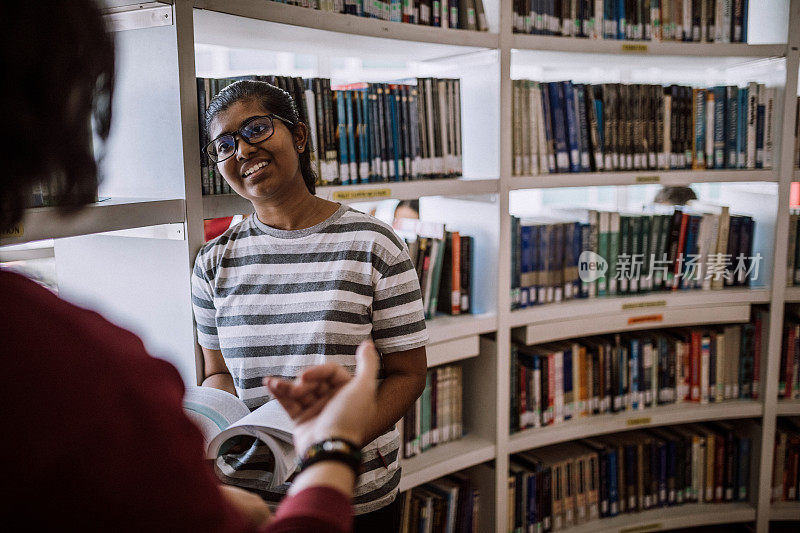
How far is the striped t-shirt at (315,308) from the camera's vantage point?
1.27 metres

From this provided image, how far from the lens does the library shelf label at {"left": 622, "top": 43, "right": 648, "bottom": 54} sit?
84.7 inches

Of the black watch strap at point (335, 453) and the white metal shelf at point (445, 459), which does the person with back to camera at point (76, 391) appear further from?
the white metal shelf at point (445, 459)

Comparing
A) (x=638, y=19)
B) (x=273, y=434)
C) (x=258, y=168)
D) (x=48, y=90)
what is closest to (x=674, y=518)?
(x=638, y=19)

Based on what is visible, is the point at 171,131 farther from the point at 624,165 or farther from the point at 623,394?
the point at 623,394

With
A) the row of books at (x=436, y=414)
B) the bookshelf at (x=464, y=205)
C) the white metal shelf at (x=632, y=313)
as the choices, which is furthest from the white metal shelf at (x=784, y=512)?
the row of books at (x=436, y=414)

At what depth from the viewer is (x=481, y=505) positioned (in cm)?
228

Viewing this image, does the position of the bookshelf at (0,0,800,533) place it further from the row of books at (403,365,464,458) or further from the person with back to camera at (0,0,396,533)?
the person with back to camera at (0,0,396,533)

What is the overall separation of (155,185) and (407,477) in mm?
1093

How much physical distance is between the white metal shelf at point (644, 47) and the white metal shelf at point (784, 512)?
1720 millimetres

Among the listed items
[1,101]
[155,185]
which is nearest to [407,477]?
[155,185]

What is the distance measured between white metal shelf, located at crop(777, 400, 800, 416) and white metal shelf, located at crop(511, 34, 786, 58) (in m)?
1.29

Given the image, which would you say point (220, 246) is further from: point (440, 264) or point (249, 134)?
point (440, 264)

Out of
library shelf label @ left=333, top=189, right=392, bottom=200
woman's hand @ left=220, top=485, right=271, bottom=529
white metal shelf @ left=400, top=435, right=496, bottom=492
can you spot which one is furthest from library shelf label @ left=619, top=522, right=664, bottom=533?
woman's hand @ left=220, top=485, right=271, bottom=529

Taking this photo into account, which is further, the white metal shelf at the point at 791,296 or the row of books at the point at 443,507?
the white metal shelf at the point at 791,296
